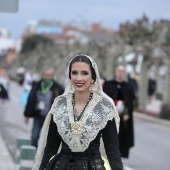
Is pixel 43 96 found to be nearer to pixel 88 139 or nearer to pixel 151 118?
pixel 88 139

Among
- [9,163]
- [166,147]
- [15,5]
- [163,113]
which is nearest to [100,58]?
[163,113]

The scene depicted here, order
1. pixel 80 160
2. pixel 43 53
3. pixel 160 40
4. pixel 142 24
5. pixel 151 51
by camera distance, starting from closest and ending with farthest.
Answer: pixel 80 160 < pixel 160 40 < pixel 151 51 < pixel 142 24 < pixel 43 53

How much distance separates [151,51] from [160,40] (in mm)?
3579

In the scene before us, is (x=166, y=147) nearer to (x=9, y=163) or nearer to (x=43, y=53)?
(x=9, y=163)

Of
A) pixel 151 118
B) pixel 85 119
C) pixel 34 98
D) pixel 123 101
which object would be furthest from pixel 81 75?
pixel 151 118

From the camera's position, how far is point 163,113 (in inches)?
1127

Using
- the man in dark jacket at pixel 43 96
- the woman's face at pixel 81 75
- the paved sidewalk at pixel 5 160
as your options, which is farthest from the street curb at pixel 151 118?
the woman's face at pixel 81 75

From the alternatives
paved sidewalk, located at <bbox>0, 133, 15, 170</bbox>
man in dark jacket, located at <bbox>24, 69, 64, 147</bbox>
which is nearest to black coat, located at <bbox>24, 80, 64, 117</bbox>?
man in dark jacket, located at <bbox>24, 69, 64, 147</bbox>

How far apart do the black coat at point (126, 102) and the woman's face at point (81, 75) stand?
6.56m

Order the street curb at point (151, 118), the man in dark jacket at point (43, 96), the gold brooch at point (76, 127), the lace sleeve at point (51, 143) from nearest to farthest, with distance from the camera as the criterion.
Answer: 1. the gold brooch at point (76, 127)
2. the lace sleeve at point (51, 143)
3. the man in dark jacket at point (43, 96)
4. the street curb at point (151, 118)

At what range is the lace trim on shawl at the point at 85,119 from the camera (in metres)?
5.16

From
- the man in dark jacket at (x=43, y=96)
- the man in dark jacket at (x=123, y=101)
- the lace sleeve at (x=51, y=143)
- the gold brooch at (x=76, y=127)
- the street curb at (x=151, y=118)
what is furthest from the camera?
the street curb at (x=151, y=118)

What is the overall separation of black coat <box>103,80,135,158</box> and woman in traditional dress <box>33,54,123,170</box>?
647cm

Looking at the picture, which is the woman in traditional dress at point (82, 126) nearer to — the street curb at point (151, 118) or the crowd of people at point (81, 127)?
the crowd of people at point (81, 127)
